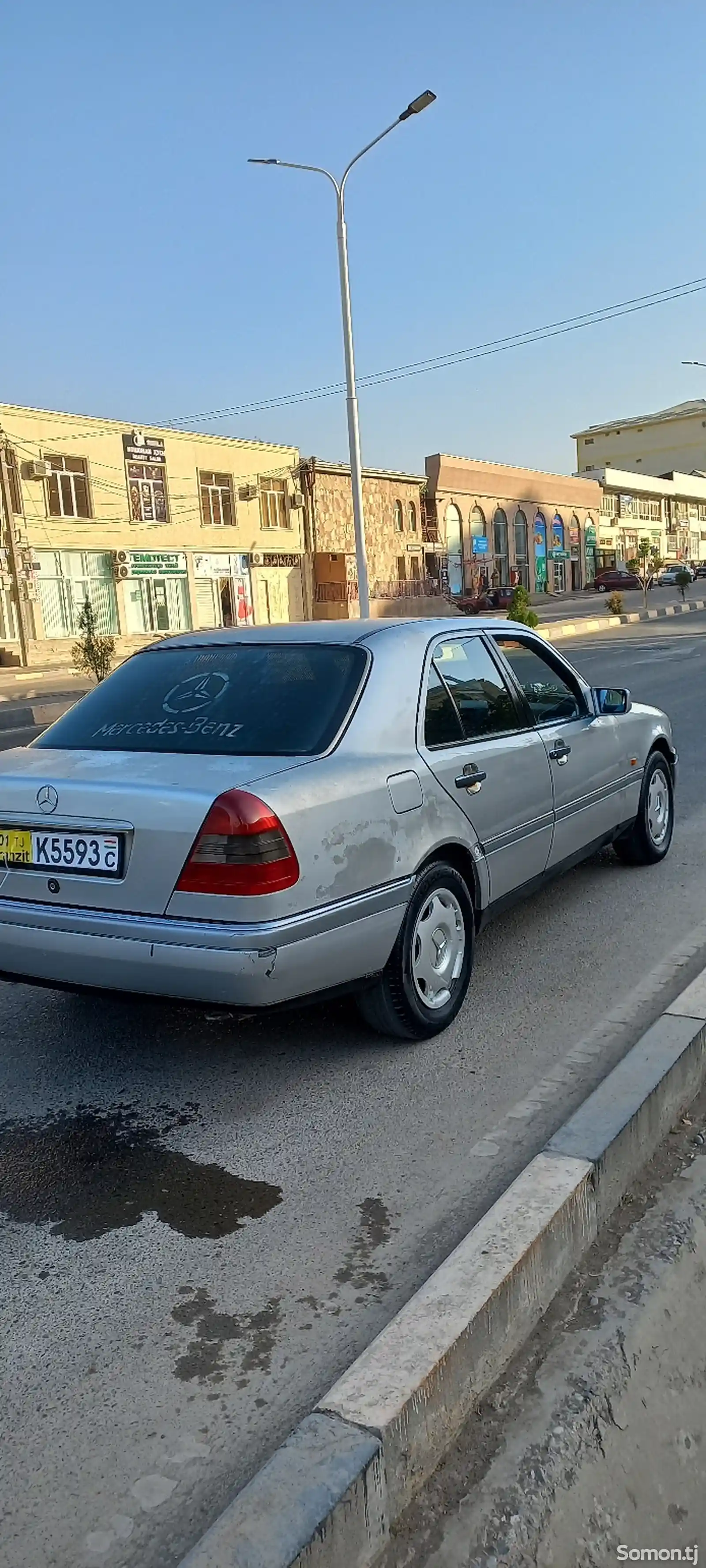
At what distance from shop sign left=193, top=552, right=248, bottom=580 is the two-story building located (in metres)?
0.05

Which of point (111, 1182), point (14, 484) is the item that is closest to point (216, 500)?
point (14, 484)

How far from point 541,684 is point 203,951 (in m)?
2.58

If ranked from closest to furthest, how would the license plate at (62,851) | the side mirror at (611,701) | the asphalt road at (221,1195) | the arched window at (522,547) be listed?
the asphalt road at (221,1195)
the license plate at (62,851)
the side mirror at (611,701)
the arched window at (522,547)

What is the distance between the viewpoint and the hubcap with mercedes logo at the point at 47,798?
3.54 m

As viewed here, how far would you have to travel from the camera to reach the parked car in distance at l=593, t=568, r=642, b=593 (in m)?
64.1

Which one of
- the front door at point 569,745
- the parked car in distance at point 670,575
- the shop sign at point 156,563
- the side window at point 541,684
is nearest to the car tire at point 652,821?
the front door at point 569,745

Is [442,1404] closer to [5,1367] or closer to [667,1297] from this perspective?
[667,1297]

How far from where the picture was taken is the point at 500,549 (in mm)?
63594

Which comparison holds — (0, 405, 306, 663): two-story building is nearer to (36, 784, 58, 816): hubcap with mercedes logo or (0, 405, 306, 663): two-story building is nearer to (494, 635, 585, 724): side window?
(494, 635, 585, 724): side window

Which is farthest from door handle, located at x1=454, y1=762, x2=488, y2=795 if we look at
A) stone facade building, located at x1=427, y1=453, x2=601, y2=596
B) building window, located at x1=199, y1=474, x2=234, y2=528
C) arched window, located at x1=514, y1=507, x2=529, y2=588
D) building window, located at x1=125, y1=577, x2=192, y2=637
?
arched window, located at x1=514, y1=507, x2=529, y2=588

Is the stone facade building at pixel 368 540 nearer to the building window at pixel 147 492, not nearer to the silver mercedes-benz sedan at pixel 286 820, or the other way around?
the building window at pixel 147 492

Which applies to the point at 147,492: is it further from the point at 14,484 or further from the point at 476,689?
the point at 476,689

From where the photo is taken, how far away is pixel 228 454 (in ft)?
140

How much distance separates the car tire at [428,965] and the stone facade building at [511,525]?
2095 inches
